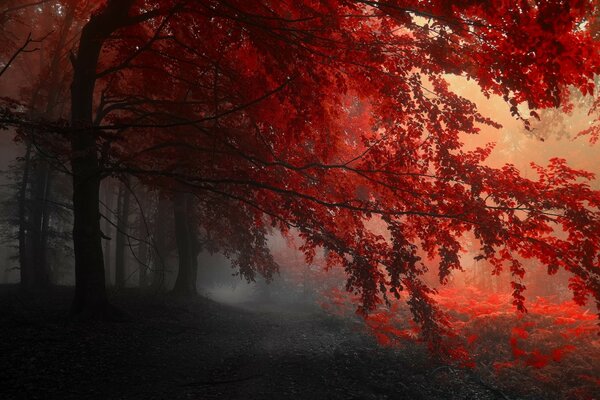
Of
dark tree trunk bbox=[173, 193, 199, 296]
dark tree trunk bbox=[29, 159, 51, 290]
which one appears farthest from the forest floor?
dark tree trunk bbox=[29, 159, 51, 290]

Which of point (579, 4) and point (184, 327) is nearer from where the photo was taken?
point (579, 4)

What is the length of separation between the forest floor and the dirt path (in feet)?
0.06

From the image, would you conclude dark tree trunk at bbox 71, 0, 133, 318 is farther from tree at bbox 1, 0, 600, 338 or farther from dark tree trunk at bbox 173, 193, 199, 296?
dark tree trunk at bbox 173, 193, 199, 296

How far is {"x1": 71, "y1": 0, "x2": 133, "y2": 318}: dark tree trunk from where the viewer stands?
8367mm

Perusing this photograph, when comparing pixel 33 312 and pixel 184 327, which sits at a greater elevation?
pixel 33 312

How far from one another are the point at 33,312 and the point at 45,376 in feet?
14.6

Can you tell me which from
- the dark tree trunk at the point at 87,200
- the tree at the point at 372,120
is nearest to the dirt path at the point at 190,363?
the dark tree trunk at the point at 87,200

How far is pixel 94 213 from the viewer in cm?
874

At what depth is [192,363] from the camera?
709 cm

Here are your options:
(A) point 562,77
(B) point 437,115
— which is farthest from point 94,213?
(A) point 562,77

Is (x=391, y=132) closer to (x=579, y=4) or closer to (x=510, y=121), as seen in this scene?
(x=579, y=4)

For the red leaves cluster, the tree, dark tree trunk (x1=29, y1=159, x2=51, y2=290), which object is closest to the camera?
the tree

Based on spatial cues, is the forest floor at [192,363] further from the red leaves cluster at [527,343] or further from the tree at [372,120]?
the tree at [372,120]

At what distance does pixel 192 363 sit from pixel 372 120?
6794 mm
